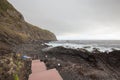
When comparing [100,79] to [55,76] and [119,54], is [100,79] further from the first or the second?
[119,54]

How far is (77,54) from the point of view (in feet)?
69.1

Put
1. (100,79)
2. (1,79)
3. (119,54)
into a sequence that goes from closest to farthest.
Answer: (1,79)
(100,79)
(119,54)

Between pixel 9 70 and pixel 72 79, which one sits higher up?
pixel 9 70

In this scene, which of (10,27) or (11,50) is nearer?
(11,50)

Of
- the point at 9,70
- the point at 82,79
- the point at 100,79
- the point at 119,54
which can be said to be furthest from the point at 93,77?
the point at 119,54

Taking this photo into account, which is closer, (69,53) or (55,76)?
(55,76)

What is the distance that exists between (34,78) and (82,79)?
299 centimetres

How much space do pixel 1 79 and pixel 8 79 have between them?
0.97 ft

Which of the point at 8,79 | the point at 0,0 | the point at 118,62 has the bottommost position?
the point at 118,62

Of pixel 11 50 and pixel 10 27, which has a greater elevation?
pixel 10 27

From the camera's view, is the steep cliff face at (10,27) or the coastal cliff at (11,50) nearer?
the coastal cliff at (11,50)

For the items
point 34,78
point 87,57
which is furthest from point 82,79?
point 87,57

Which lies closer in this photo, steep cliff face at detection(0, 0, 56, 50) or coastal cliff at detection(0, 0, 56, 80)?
coastal cliff at detection(0, 0, 56, 80)

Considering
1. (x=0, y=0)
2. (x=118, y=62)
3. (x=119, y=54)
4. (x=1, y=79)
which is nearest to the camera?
(x=1, y=79)
